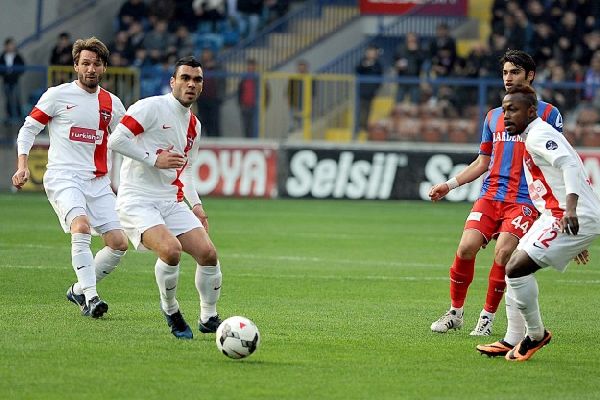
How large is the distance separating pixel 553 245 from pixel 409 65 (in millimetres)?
17883

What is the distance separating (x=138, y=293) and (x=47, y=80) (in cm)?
1453

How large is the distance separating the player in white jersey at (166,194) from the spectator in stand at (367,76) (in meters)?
15.7

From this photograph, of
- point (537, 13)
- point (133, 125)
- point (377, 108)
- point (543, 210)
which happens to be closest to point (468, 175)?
point (543, 210)

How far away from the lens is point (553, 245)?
8195 mm

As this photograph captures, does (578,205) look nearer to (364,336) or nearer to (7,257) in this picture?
(364,336)

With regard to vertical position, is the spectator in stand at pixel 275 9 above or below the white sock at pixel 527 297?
above

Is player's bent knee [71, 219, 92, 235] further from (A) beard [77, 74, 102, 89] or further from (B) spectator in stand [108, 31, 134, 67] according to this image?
(B) spectator in stand [108, 31, 134, 67]

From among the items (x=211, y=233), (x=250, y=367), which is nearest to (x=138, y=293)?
(x=250, y=367)

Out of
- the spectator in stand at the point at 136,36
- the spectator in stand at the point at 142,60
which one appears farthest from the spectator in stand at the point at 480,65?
the spectator in stand at the point at 136,36

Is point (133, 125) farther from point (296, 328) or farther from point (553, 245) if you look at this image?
point (553, 245)

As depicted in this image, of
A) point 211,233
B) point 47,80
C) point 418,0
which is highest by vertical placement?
point 418,0

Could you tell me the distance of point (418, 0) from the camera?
30516 mm

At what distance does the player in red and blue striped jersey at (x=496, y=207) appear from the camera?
376 inches

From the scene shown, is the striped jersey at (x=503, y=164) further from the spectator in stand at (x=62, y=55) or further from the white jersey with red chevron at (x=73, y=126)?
the spectator in stand at (x=62, y=55)
